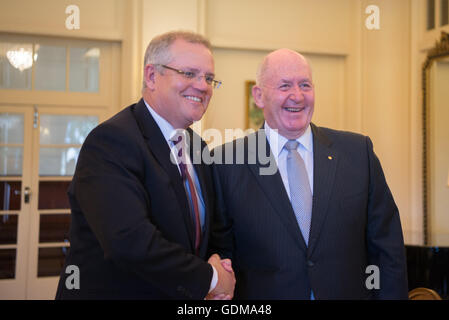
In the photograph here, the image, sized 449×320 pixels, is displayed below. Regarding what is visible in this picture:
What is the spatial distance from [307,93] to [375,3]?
3.33 meters

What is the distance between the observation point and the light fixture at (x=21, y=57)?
4059 mm

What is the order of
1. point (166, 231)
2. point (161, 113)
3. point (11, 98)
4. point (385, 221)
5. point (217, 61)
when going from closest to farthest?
point (166, 231) < point (161, 113) < point (385, 221) < point (11, 98) < point (217, 61)

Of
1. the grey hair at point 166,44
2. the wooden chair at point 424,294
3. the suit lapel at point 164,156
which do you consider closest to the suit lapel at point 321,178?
the suit lapel at point 164,156

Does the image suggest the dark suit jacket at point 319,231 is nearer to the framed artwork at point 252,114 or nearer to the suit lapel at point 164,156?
the suit lapel at point 164,156

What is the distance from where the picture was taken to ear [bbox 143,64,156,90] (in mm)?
1589

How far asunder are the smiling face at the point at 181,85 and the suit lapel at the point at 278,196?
32 cm

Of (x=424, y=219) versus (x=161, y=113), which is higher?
(x=161, y=113)

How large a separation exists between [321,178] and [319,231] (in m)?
0.20

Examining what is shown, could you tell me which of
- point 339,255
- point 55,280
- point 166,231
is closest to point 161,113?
point 166,231

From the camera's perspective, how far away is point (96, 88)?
422 centimetres

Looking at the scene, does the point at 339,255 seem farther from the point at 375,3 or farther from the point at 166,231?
the point at 375,3

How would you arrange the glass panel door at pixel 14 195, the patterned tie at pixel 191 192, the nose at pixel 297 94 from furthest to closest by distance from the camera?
the glass panel door at pixel 14 195, the nose at pixel 297 94, the patterned tie at pixel 191 192

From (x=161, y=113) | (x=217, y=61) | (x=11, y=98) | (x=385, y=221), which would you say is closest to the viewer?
(x=161, y=113)

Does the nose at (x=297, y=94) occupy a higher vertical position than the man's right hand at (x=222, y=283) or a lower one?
higher
